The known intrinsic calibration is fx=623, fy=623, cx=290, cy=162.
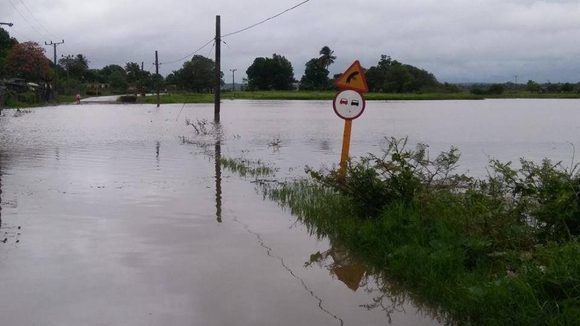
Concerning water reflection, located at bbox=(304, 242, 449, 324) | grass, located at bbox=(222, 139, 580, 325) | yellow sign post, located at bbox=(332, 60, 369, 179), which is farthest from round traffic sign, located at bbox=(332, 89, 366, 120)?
water reflection, located at bbox=(304, 242, 449, 324)

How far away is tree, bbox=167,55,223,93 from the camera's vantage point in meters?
123

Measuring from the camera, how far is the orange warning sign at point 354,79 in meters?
9.41

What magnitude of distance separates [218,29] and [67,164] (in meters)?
18.3

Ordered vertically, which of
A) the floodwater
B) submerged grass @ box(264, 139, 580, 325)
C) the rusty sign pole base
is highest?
the rusty sign pole base

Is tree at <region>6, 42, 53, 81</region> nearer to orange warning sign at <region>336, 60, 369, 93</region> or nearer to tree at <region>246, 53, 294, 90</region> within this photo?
orange warning sign at <region>336, 60, 369, 93</region>

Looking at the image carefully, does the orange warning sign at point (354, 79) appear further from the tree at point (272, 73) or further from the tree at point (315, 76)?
the tree at point (272, 73)

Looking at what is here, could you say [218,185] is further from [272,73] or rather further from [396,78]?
[272,73]

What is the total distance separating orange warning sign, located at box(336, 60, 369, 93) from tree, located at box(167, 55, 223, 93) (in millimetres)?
114465

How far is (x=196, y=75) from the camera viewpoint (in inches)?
4862

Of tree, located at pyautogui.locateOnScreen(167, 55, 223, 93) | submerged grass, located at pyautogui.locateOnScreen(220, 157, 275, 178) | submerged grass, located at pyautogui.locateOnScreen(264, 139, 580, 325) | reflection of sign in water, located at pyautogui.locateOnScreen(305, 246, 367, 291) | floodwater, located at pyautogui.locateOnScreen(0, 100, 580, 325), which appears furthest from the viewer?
tree, located at pyautogui.locateOnScreen(167, 55, 223, 93)

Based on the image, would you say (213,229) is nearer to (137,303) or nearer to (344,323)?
(137,303)

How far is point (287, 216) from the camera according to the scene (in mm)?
8875

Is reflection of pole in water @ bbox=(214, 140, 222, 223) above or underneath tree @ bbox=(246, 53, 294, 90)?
underneath

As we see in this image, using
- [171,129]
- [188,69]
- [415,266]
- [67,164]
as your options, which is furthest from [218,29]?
[188,69]
